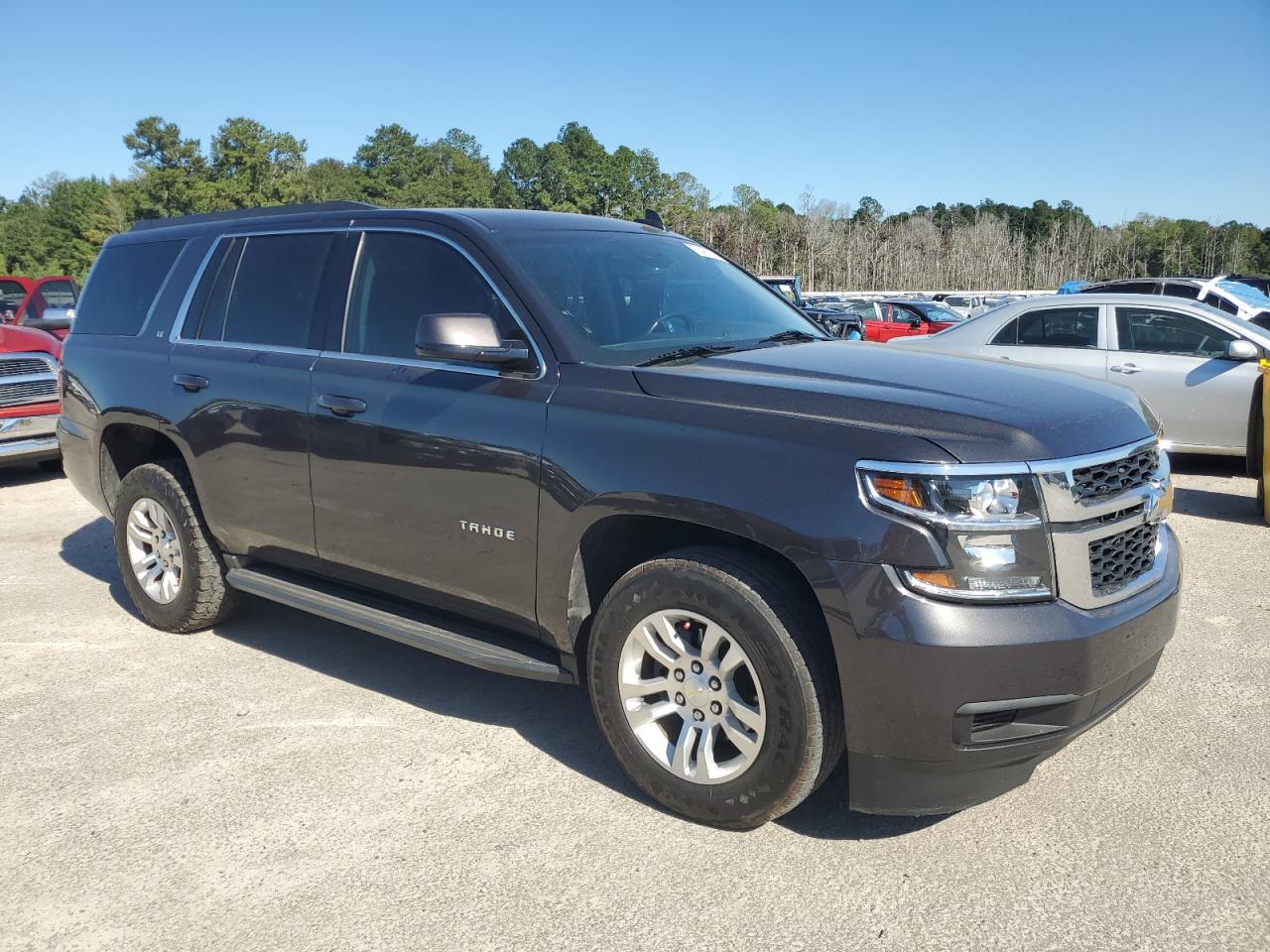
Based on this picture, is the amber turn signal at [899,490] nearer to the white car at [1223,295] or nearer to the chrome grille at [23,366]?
the chrome grille at [23,366]

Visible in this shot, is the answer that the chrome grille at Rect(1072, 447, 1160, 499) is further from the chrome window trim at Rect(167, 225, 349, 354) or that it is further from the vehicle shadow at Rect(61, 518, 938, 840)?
the chrome window trim at Rect(167, 225, 349, 354)

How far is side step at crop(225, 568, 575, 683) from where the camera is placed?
351 cm

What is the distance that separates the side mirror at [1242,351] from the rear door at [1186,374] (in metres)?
0.18

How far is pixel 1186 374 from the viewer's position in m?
8.76

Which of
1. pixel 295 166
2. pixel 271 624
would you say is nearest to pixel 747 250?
pixel 295 166

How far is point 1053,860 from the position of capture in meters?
3.00

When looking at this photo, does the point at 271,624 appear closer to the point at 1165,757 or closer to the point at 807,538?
the point at 807,538

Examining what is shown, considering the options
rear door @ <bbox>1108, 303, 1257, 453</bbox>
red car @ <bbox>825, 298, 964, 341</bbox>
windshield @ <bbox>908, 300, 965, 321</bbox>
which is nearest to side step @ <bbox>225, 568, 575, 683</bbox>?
rear door @ <bbox>1108, 303, 1257, 453</bbox>

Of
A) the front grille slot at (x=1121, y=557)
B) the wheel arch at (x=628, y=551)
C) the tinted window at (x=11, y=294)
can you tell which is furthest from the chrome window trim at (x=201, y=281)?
the tinted window at (x=11, y=294)

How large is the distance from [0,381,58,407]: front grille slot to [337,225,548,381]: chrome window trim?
6478mm

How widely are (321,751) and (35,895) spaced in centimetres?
106

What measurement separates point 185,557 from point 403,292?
189 centimetres

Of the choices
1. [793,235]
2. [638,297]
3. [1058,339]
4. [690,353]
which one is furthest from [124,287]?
[793,235]

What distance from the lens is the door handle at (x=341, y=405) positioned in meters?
3.95
